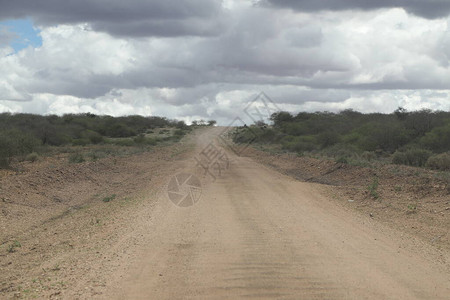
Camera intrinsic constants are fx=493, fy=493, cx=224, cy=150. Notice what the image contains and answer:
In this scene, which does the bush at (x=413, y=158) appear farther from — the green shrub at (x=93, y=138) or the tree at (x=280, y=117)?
the tree at (x=280, y=117)

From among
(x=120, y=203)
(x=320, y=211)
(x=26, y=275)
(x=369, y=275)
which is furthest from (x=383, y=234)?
(x=120, y=203)

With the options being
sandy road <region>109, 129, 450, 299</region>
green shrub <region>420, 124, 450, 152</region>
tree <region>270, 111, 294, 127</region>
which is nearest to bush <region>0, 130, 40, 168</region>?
sandy road <region>109, 129, 450, 299</region>

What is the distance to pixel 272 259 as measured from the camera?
7.57m

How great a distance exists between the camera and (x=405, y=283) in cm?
671

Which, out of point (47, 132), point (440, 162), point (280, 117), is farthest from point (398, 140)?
point (280, 117)

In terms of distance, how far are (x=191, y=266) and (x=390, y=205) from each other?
792cm

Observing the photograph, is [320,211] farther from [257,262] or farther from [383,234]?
[257,262]

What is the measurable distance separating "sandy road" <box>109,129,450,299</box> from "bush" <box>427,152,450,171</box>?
10579 millimetres

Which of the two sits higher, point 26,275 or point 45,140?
point 45,140

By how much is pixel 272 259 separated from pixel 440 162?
52.9 ft

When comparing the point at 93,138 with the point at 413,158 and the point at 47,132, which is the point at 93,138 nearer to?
the point at 47,132

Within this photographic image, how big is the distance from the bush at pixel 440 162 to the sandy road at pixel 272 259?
34.7 feet

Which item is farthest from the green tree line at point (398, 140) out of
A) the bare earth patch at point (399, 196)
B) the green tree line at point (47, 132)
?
the green tree line at point (47, 132)

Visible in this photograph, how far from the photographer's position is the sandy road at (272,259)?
6.28 metres
